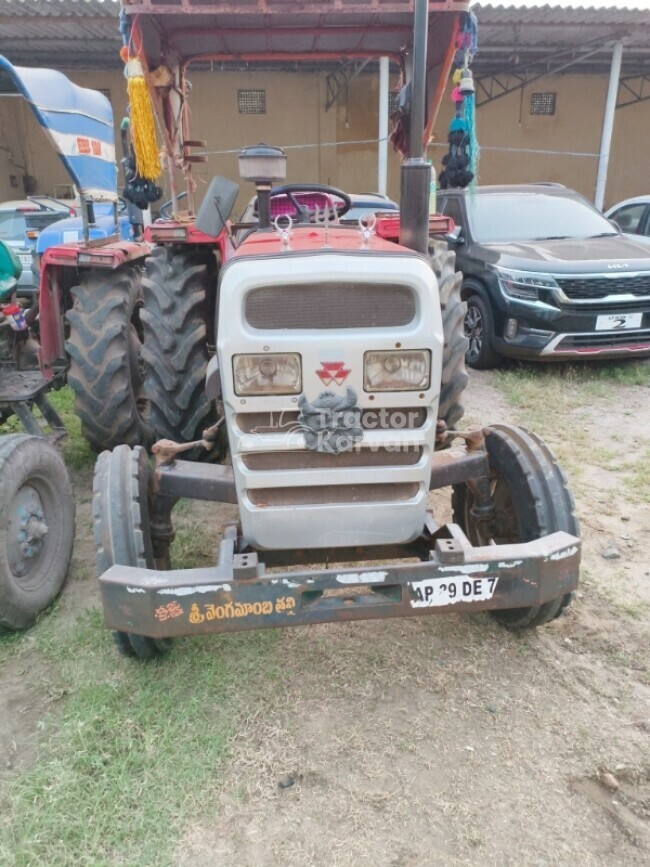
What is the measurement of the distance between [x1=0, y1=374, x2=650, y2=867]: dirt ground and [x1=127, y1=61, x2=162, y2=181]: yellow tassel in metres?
2.20

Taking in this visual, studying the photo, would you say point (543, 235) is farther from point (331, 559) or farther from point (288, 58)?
point (331, 559)

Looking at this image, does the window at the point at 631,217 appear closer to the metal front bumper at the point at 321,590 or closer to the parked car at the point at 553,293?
the parked car at the point at 553,293

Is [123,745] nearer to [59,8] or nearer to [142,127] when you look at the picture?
[142,127]

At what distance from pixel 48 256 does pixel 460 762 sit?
11.7ft

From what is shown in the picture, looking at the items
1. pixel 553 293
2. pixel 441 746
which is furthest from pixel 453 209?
pixel 441 746

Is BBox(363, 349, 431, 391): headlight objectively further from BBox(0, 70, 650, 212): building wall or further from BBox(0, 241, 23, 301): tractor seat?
BBox(0, 70, 650, 212): building wall

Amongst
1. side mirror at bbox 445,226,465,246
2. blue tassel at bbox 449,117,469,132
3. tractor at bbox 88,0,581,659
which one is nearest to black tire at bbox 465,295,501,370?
side mirror at bbox 445,226,465,246

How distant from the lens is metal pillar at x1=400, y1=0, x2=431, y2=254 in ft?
7.51

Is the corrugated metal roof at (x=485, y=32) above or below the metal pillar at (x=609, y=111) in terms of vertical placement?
above

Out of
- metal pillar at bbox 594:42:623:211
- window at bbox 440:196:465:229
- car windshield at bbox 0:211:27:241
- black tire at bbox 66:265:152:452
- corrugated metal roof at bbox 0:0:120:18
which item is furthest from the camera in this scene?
metal pillar at bbox 594:42:623:211

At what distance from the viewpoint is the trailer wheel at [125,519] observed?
247 cm

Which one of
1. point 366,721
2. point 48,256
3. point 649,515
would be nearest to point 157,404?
point 48,256

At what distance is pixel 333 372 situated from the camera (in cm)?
220

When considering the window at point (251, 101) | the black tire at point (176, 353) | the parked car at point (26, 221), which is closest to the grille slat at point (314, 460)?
the black tire at point (176, 353)
